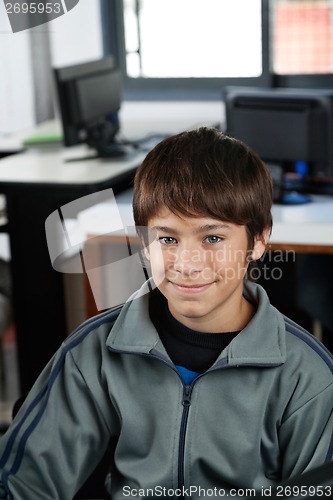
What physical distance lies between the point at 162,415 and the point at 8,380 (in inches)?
70.1

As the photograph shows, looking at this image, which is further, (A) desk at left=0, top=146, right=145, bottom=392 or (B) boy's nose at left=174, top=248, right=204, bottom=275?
(A) desk at left=0, top=146, right=145, bottom=392

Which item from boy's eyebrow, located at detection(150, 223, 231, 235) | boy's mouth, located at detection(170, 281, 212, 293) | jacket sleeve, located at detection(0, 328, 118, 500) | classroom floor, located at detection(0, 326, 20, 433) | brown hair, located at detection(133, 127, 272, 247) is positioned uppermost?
brown hair, located at detection(133, 127, 272, 247)

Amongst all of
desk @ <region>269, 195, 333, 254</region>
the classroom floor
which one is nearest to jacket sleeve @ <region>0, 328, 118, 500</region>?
desk @ <region>269, 195, 333, 254</region>

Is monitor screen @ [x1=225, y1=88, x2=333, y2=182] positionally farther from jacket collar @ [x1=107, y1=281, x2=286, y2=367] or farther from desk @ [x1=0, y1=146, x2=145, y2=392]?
jacket collar @ [x1=107, y1=281, x2=286, y2=367]

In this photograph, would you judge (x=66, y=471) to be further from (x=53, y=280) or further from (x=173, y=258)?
(x=53, y=280)

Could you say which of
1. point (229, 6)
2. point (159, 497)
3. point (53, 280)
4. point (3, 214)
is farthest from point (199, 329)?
point (229, 6)

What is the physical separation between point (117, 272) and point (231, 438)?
0.29 m

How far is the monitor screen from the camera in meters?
2.32

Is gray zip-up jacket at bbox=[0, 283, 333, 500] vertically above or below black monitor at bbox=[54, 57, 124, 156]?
below

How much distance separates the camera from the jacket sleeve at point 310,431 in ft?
2.88

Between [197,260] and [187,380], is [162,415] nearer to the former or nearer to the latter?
[187,380]

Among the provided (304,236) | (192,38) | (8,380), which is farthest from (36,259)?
(192,38)

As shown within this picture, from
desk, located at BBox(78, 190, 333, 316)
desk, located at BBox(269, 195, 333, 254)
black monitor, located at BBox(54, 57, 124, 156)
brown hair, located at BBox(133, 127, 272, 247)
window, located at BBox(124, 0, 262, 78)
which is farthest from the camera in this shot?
window, located at BBox(124, 0, 262, 78)

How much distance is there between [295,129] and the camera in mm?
2330
